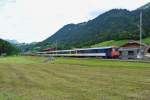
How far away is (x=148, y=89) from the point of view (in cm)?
1645

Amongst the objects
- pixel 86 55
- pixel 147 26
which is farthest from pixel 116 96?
pixel 147 26

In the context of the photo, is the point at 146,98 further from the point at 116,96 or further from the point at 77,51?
the point at 77,51

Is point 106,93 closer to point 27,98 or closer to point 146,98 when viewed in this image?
point 146,98

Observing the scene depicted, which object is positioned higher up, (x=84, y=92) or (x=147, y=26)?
(x=147, y=26)

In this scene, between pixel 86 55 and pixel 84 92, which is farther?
pixel 86 55

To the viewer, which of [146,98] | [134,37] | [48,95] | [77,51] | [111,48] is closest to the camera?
[146,98]

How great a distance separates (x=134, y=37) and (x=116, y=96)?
108 meters

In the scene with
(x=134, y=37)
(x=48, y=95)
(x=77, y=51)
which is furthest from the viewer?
(x=134, y=37)

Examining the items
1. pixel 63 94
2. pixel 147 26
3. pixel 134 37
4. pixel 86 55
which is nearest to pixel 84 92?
pixel 63 94

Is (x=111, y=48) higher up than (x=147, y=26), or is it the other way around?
(x=147, y=26)

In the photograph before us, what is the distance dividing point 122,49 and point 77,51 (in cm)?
1265

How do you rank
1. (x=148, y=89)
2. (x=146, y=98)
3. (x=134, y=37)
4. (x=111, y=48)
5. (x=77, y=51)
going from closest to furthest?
(x=146, y=98) < (x=148, y=89) < (x=111, y=48) < (x=77, y=51) < (x=134, y=37)

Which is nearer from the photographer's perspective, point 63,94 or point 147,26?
point 63,94

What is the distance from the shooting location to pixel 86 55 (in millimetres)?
84688
